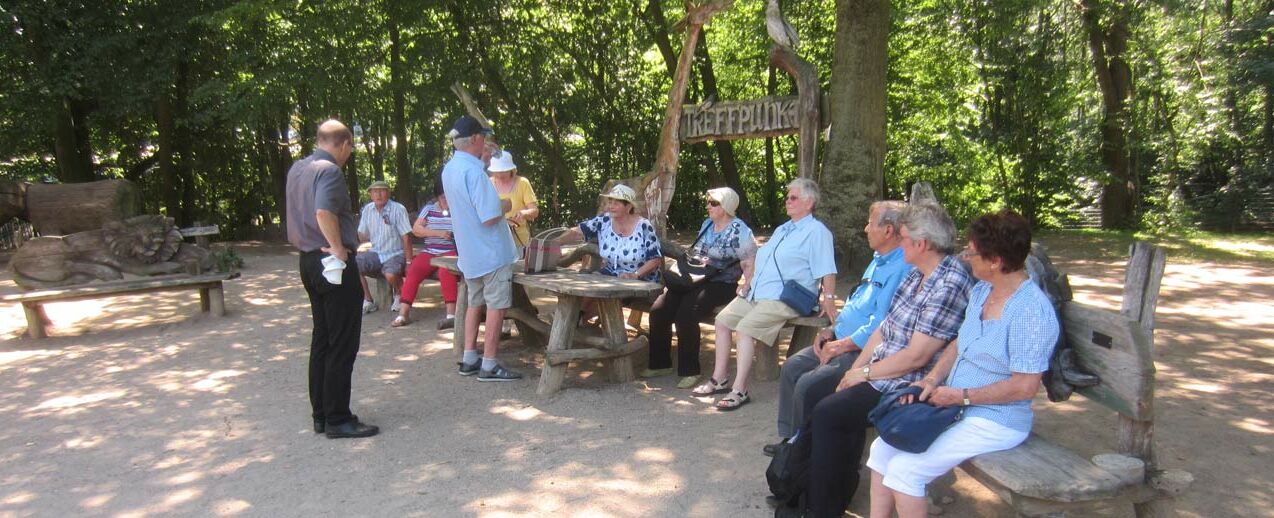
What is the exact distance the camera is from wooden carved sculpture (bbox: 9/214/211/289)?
750 cm

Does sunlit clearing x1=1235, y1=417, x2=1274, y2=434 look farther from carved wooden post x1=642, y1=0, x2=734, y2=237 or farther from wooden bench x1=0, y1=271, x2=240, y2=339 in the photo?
wooden bench x1=0, y1=271, x2=240, y2=339

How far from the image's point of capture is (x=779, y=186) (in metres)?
16.3

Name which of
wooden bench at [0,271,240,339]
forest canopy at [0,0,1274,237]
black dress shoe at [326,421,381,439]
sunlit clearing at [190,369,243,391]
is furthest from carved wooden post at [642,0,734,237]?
forest canopy at [0,0,1274,237]

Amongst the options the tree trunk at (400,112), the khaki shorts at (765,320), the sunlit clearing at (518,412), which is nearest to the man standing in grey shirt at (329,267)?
the sunlit clearing at (518,412)

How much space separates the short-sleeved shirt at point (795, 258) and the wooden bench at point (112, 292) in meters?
5.21

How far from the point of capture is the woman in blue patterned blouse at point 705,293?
4.96m

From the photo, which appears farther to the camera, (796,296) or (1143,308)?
(796,296)

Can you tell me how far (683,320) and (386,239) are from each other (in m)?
3.40

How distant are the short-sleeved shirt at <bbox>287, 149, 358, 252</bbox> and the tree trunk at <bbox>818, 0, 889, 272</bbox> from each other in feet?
13.6

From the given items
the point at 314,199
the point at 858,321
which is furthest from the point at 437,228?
the point at 858,321

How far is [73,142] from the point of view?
45.7ft

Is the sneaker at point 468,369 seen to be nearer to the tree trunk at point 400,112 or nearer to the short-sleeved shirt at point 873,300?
the short-sleeved shirt at point 873,300

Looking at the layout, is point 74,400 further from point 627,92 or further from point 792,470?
point 627,92

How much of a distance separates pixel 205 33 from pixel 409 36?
10.9 ft
